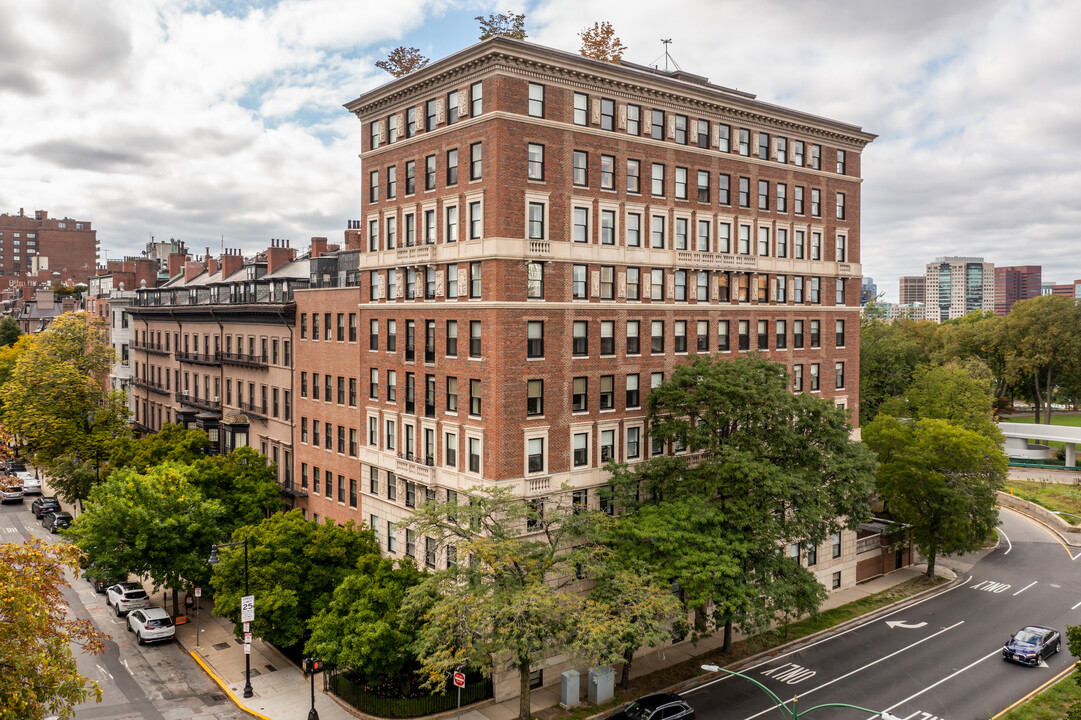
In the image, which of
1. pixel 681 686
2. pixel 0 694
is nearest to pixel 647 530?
pixel 681 686

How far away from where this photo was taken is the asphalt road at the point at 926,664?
3581 centimetres

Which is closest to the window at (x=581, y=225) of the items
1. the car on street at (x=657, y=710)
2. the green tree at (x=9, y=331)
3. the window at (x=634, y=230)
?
the window at (x=634, y=230)

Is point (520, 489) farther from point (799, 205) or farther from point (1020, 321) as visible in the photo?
point (1020, 321)

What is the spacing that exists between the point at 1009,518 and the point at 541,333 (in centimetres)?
6000

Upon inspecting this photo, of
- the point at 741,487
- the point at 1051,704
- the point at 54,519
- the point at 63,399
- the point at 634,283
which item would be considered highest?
the point at 634,283

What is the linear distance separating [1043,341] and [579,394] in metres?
98.5

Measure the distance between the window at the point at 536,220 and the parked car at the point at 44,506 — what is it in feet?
177

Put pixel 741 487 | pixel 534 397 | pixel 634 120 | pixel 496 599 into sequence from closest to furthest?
pixel 496 599
pixel 741 487
pixel 534 397
pixel 634 120

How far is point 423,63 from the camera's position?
45656 millimetres

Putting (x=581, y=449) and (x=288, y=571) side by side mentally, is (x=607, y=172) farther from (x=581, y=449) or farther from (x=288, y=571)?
(x=288, y=571)

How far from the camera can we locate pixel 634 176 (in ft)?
137

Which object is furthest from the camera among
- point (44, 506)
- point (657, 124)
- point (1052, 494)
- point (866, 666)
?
point (1052, 494)

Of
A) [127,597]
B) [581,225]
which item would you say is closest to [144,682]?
[127,597]

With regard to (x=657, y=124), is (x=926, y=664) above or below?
below
